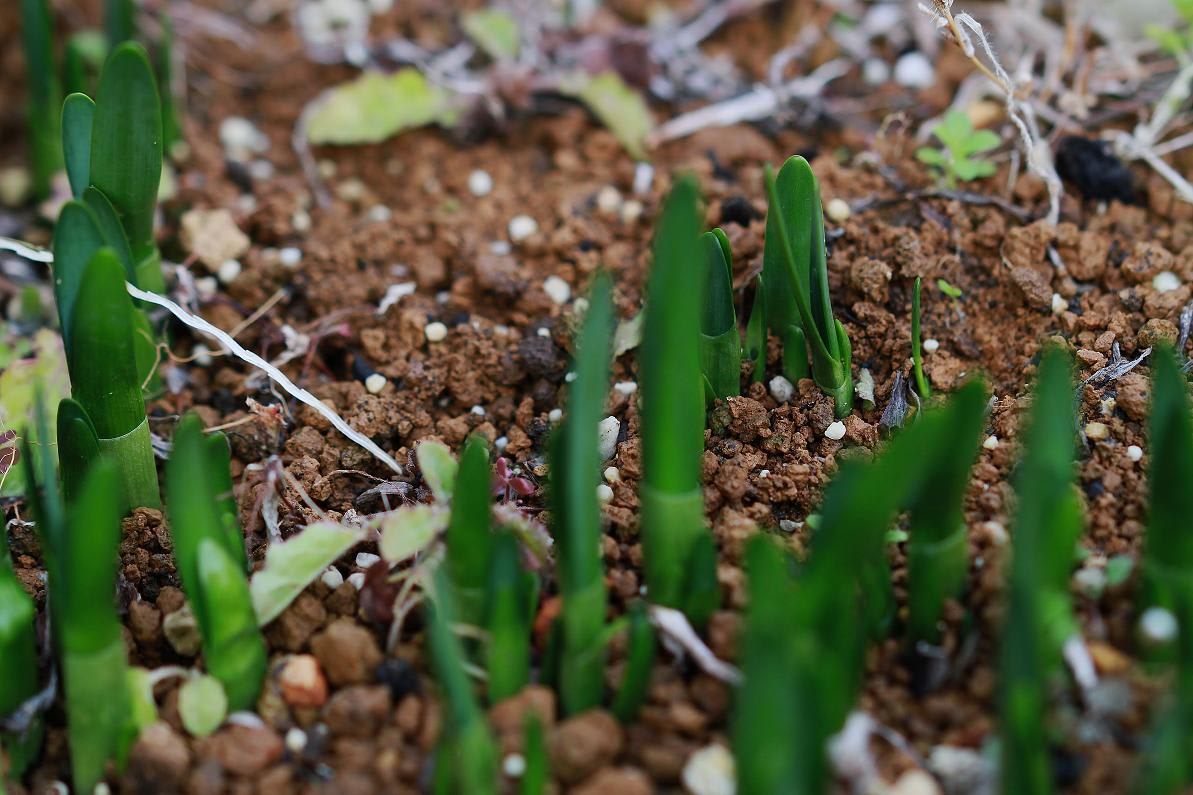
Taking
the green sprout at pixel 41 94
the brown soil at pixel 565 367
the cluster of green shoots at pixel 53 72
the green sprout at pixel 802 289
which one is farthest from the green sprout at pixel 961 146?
the green sprout at pixel 41 94

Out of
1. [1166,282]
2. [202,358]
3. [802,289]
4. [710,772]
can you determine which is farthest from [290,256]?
[1166,282]

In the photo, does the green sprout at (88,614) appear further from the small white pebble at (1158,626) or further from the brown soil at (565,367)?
the small white pebble at (1158,626)

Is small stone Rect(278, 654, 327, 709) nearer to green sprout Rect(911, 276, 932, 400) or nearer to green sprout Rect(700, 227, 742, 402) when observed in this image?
green sprout Rect(700, 227, 742, 402)

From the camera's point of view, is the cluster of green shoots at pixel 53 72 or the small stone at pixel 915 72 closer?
the cluster of green shoots at pixel 53 72

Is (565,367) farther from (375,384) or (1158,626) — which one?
(1158,626)

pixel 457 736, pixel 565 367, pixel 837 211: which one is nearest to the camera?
pixel 457 736

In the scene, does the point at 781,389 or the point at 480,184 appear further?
the point at 480,184

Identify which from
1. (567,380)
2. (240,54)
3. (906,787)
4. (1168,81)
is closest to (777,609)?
(906,787)
